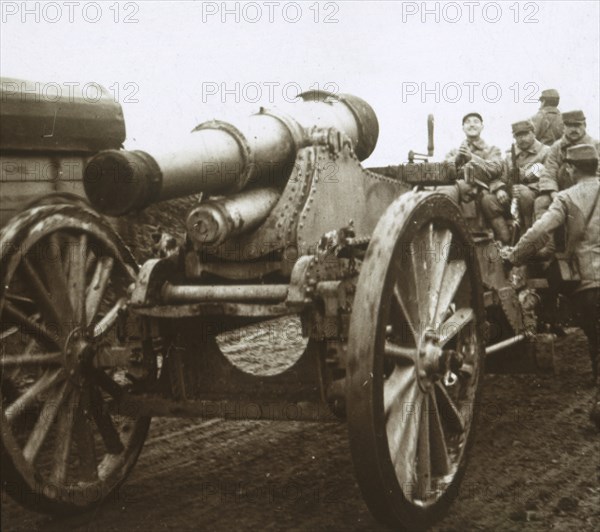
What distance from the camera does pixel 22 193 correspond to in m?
4.77

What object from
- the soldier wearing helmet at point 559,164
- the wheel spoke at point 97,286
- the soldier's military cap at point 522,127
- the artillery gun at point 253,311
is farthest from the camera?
the soldier's military cap at point 522,127

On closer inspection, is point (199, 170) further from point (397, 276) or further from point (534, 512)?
point (534, 512)

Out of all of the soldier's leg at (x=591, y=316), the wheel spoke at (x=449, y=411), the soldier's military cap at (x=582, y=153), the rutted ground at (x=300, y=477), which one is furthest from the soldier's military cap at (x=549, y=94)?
the wheel spoke at (x=449, y=411)

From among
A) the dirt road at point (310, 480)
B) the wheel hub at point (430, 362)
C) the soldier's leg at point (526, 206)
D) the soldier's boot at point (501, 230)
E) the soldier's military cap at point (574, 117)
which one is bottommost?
the dirt road at point (310, 480)

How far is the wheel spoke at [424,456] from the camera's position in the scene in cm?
412

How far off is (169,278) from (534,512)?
2093 millimetres

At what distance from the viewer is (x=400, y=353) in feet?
13.2

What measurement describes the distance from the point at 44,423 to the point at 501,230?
4.95 m

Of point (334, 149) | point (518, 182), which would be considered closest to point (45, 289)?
point (334, 149)

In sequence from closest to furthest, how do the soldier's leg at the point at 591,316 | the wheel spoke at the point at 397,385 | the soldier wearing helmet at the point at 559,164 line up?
the wheel spoke at the point at 397,385 < the soldier's leg at the point at 591,316 < the soldier wearing helmet at the point at 559,164

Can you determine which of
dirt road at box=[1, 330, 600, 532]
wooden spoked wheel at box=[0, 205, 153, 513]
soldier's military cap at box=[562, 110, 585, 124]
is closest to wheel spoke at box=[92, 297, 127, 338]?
wooden spoked wheel at box=[0, 205, 153, 513]

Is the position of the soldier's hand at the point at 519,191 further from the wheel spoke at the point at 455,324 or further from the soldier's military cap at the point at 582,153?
the wheel spoke at the point at 455,324

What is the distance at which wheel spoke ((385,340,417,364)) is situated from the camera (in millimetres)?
3980

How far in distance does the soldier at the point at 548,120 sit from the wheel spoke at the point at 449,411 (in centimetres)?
820
